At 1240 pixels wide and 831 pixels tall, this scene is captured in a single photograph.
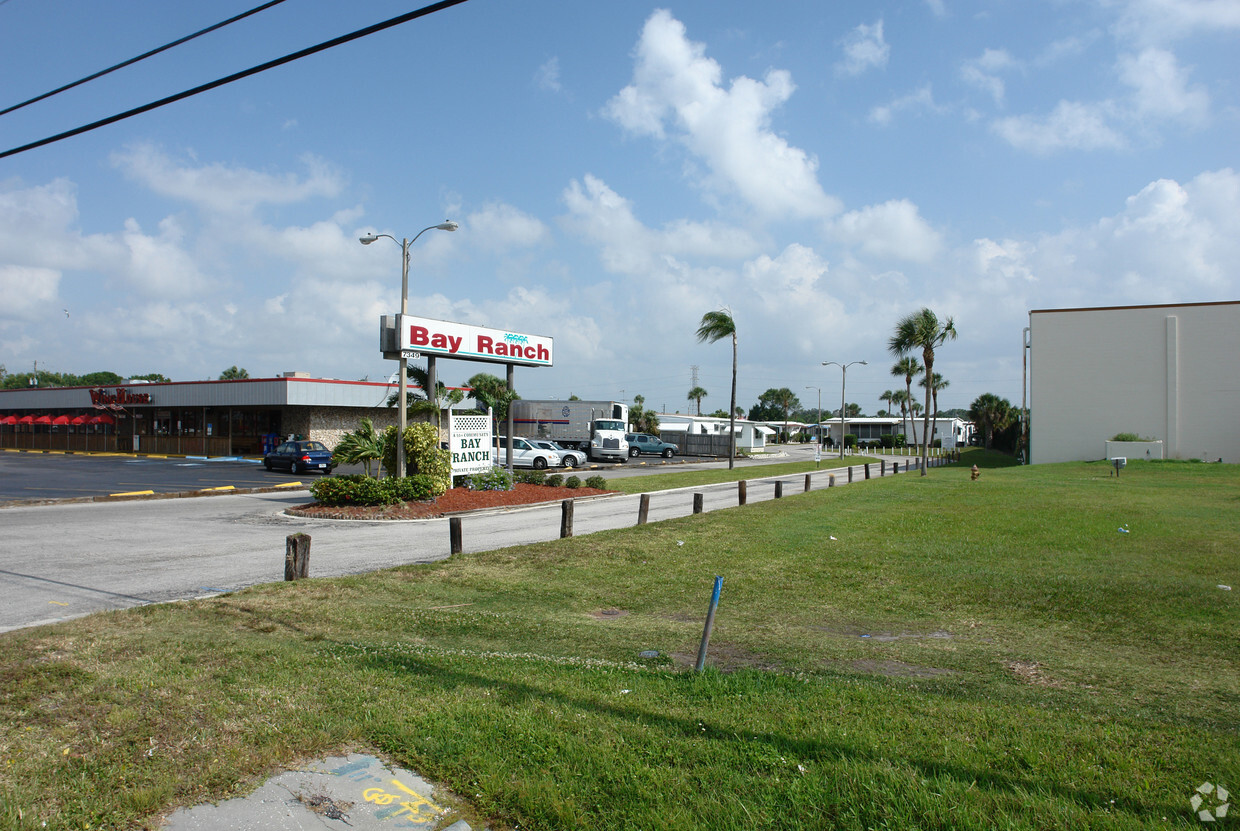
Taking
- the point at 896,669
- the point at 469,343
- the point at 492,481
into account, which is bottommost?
the point at 896,669

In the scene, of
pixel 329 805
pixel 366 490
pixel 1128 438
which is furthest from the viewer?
pixel 1128 438

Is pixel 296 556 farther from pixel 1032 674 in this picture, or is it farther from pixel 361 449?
pixel 361 449

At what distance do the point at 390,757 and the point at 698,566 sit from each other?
7.60 meters

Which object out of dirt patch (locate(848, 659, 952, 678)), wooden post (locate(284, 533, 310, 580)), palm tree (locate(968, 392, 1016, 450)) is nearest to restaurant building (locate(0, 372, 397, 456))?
wooden post (locate(284, 533, 310, 580))

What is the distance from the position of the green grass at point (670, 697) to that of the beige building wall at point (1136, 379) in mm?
40120

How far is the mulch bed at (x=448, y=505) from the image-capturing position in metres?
18.2

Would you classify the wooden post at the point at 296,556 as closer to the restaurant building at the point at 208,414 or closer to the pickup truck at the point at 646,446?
the restaurant building at the point at 208,414

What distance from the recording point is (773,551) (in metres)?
12.7

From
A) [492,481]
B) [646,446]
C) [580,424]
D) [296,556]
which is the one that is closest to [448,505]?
[492,481]

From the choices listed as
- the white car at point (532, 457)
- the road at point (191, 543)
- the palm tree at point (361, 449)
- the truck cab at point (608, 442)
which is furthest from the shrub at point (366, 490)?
the truck cab at point (608, 442)

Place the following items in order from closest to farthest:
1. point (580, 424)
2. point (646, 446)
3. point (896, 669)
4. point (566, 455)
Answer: point (896, 669), point (566, 455), point (580, 424), point (646, 446)

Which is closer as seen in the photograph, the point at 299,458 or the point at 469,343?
the point at 469,343

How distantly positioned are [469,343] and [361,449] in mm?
5280

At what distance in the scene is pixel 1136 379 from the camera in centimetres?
4459
